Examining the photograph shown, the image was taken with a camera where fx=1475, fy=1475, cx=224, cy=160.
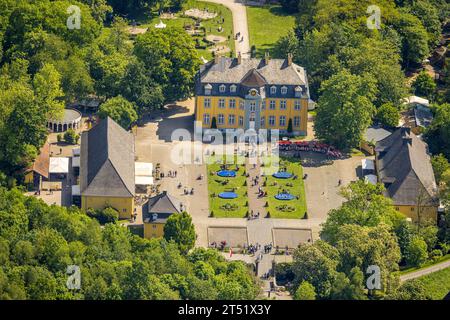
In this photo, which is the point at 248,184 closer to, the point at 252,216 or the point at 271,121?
the point at 252,216

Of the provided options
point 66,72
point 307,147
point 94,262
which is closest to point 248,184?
point 307,147

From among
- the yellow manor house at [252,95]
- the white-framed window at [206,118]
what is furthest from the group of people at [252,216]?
the white-framed window at [206,118]

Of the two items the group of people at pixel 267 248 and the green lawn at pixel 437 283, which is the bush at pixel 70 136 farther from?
the green lawn at pixel 437 283

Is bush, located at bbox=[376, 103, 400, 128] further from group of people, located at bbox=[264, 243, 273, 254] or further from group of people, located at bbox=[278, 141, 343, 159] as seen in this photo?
group of people, located at bbox=[264, 243, 273, 254]

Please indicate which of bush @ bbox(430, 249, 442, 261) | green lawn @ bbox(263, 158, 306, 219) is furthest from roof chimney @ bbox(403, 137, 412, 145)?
bush @ bbox(430, 249, 442, 261)
